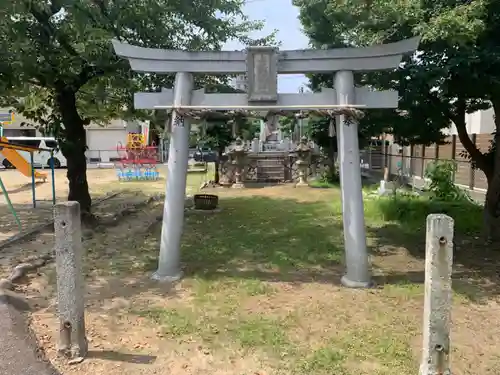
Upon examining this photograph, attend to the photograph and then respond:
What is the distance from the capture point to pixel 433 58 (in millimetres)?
6836

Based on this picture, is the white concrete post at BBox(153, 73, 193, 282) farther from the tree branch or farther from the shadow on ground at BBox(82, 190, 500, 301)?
the tree branch

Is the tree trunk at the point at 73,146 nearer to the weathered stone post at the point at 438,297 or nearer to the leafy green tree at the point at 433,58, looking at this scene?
the leafy green tree at the point at 433,58

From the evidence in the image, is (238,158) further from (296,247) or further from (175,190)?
(175,190)

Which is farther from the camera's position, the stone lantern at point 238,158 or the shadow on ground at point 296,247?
the stone lantern at point 238,158

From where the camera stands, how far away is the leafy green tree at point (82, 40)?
775cm

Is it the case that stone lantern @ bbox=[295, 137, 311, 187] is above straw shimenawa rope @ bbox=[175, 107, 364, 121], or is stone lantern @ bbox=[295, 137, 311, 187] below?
below

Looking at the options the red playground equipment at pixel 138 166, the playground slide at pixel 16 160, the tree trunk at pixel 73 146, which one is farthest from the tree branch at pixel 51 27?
the red playground equipment at pixel 138 166

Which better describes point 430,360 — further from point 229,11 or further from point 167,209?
point 229,11

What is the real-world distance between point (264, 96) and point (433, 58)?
2.55 m

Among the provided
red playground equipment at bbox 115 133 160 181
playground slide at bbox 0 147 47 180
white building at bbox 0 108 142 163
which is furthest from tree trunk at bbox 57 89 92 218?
white building at bbox 0 108 142 163

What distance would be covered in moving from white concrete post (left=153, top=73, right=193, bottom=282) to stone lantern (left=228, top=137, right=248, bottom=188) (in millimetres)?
12955

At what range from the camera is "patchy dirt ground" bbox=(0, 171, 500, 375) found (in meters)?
4.24

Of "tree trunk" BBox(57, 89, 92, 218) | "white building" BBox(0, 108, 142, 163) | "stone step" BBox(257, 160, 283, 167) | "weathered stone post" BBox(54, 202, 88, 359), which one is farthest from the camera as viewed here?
"white building" BBox(0, 108, 142, 163)

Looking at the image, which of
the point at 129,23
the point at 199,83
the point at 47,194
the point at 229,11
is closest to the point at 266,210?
the point at 199,83
